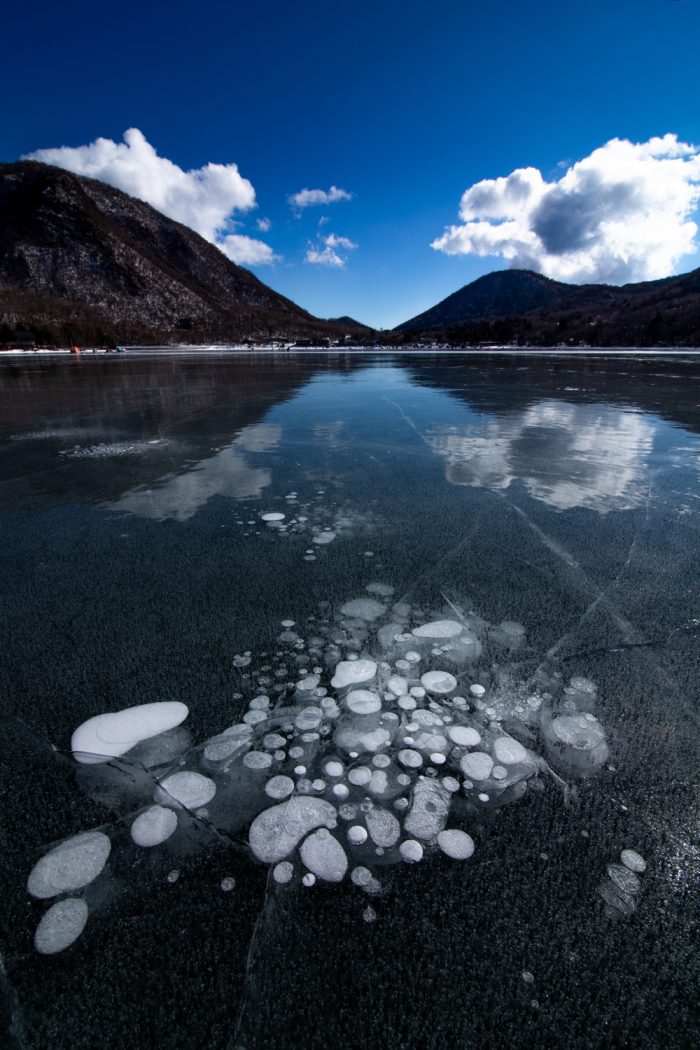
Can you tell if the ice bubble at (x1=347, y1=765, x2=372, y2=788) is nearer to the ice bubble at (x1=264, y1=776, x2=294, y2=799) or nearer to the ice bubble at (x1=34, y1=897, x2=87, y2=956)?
the ice bubble at (x1=264, y1=776, x2=294, y2=799)

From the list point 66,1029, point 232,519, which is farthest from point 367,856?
point 232,519

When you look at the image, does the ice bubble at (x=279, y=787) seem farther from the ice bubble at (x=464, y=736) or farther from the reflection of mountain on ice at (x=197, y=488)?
the reflection of mountain on ice at (x=197, y=488)

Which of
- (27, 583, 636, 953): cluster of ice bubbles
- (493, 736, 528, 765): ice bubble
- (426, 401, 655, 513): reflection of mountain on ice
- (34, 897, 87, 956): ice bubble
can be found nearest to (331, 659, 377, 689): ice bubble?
(27, 583, 636, 953): cluster of ice bubbles

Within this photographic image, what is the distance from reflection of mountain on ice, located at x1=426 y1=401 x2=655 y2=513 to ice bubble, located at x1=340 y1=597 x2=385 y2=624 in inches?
101

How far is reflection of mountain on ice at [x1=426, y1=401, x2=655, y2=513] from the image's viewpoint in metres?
4.80

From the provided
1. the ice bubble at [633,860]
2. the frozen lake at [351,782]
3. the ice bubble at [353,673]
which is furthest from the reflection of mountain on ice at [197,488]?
the ice bubble at [633,860]

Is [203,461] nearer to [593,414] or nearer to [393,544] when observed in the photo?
[393,544]

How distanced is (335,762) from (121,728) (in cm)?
89

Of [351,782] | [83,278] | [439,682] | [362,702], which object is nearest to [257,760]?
[351,782]

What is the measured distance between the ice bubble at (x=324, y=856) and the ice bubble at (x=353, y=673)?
69 centimetres

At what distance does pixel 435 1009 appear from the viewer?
1.05 m

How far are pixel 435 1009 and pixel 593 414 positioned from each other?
11.0 metres

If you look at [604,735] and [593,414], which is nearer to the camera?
[604,735]

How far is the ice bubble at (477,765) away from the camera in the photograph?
1662 mm
